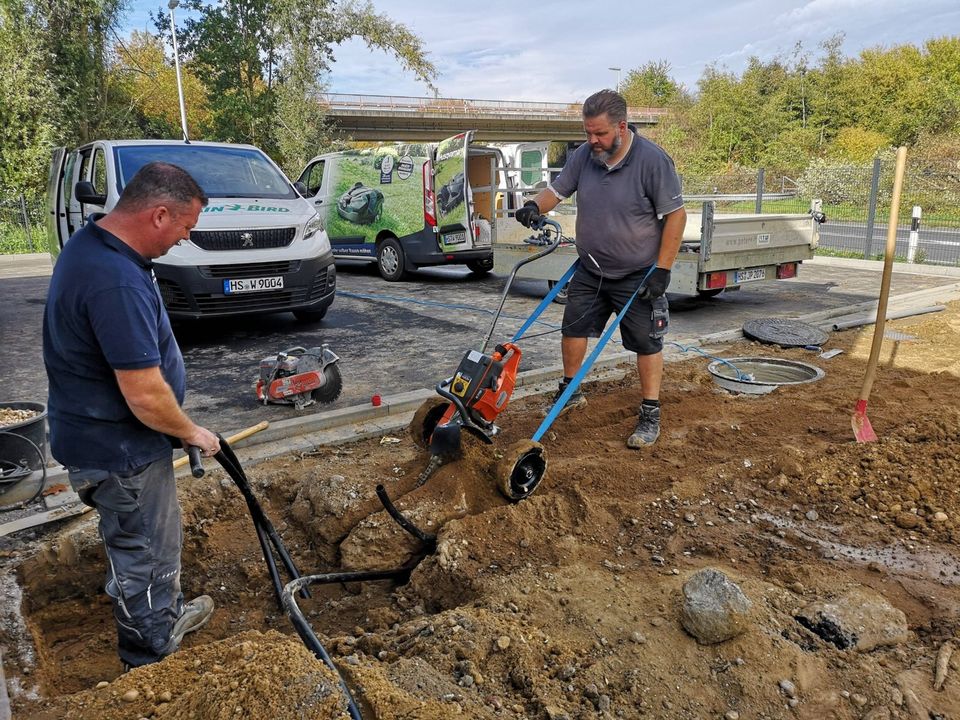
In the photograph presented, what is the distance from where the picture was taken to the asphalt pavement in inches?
239

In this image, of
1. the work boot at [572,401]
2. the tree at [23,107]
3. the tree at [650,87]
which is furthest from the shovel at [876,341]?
the tree at [650,87]

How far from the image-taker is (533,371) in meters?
6.25

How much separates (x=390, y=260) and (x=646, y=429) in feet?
28.4

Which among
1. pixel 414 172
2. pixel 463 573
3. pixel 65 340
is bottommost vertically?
pixel 463 573

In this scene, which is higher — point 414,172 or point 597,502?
point 414,172

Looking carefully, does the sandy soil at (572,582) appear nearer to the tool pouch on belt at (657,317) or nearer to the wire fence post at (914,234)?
the tool pouch on belt at (657,317)

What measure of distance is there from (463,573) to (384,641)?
59 cm

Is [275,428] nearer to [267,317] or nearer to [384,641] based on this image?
[384,641]

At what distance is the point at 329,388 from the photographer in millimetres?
5543

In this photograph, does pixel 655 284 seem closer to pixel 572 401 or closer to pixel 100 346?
pixel 572 401

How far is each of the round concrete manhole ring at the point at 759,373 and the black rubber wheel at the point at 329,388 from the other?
10.6 feet

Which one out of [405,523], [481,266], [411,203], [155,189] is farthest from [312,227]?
[155,189]

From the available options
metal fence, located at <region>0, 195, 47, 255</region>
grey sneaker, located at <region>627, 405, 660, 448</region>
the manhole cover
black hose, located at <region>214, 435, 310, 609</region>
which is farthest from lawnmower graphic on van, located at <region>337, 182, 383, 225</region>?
metal fence, located at <region>0, 195, 47, 255</region>

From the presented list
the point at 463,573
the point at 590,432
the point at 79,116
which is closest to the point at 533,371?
the point at 590,432
